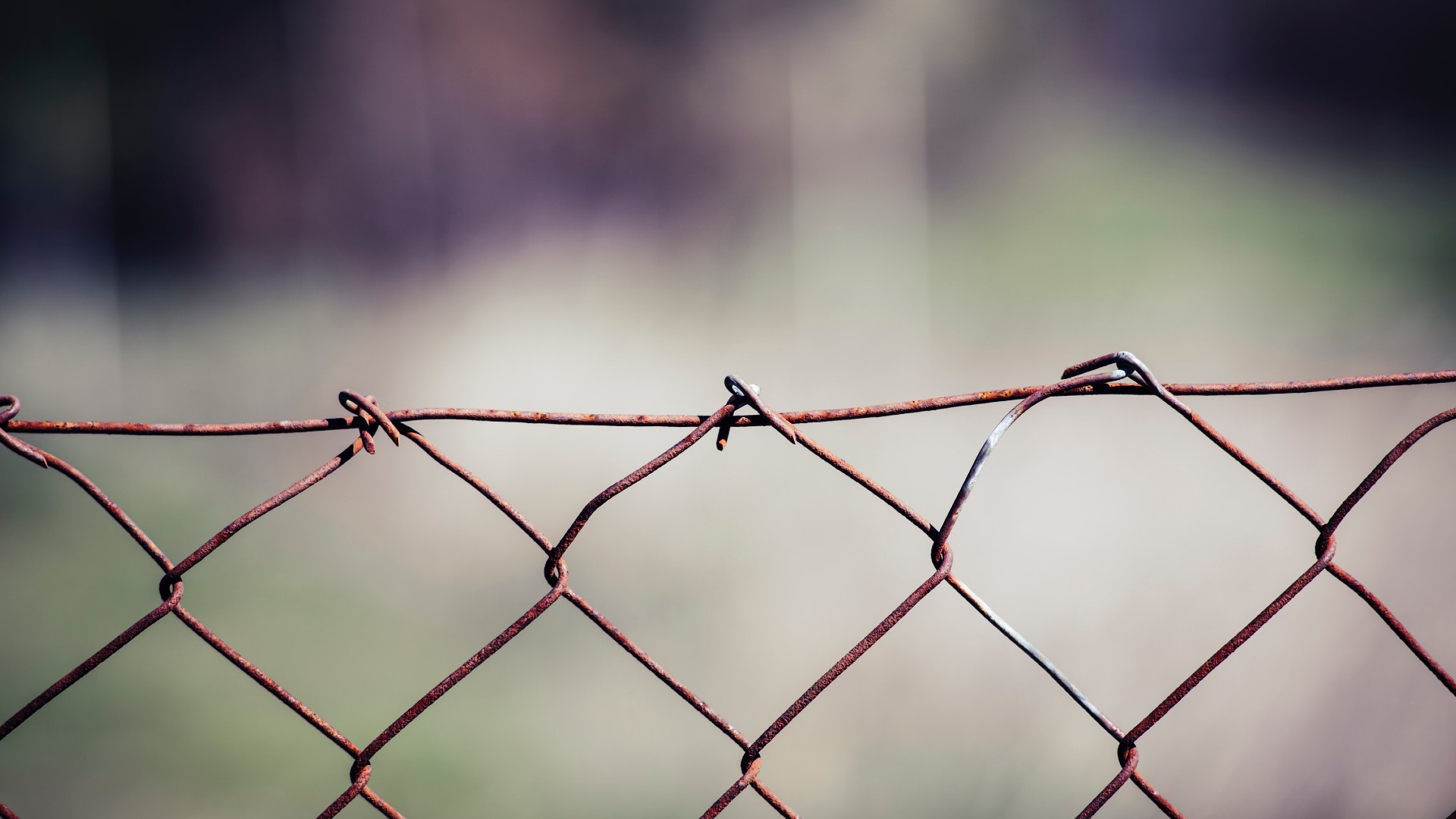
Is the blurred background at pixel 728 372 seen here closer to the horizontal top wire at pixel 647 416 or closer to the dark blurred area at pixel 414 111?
the dark blurred area at pixel 414 111

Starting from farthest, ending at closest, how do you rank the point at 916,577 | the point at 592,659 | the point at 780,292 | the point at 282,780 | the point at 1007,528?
the point at 780,292 → the point at 1007,528 → the point at 916,577 → the point at 592,659 → the point at 282,780

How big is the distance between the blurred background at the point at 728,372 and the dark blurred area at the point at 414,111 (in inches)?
0.6

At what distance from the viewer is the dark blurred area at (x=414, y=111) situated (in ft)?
9.29

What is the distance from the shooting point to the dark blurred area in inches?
111

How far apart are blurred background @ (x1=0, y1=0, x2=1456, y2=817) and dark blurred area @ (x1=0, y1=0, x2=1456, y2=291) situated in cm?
2

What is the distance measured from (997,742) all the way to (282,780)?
4.24ft

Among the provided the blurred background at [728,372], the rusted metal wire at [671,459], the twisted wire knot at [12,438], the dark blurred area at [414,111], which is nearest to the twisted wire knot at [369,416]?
the rusted metal wire at [671,459]

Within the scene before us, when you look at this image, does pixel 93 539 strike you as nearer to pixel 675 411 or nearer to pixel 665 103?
pixel 675 411

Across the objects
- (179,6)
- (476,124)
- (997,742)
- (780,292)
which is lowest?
(997,742)

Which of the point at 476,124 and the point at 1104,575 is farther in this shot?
the point at 476,124

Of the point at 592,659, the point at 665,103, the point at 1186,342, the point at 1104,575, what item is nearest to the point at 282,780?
the point at 592,659

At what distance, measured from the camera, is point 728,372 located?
8.34 feet

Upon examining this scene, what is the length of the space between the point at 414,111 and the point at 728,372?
154cm

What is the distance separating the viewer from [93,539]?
6.68ft
